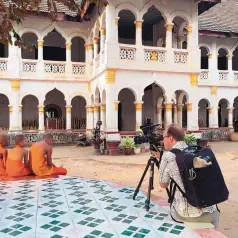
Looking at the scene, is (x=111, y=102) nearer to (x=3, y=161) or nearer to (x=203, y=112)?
(x=3, y=161)

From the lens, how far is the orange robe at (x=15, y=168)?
6.07 meters

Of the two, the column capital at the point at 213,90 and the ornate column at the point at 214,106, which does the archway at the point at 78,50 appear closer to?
the column capital at the point at 213,90

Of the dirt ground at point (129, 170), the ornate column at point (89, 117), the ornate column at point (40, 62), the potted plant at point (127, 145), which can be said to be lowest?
the dirt ground at point (129, 170)

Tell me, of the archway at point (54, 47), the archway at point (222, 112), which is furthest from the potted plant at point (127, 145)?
the archway at point (222, 112)

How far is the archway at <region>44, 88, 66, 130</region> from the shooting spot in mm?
16848

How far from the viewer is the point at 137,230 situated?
335 centimetres

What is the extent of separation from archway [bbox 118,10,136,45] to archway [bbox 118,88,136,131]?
3033mm

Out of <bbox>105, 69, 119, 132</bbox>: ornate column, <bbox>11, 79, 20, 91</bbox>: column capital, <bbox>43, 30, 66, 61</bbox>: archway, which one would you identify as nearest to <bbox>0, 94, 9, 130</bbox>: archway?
<bbox>11, 79, 20, 91</bbox>: column capital

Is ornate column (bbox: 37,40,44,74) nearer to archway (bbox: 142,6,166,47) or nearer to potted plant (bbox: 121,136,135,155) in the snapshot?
archway (bbox: 142,6,166,47)

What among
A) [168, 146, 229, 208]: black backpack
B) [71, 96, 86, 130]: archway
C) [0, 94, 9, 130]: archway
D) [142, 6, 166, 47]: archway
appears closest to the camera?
[168, 146, 229, 208]: black backpack

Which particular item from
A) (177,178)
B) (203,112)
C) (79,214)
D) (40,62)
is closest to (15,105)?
(40,62)

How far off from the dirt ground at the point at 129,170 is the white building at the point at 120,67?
67.3 inches

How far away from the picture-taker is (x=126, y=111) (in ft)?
60.1

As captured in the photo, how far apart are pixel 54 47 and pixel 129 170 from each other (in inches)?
403
